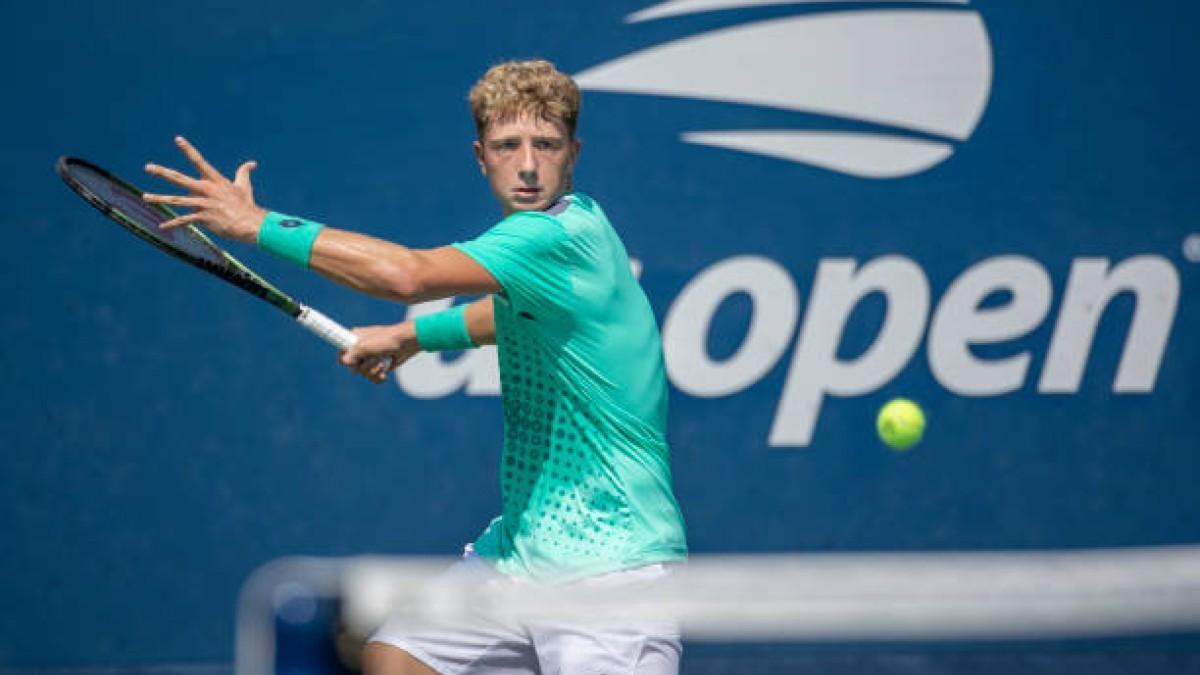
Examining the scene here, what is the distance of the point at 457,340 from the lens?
4.38 m

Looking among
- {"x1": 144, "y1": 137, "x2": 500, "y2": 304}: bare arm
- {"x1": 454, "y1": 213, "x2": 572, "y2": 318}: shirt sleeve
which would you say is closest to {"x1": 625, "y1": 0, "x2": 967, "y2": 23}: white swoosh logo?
{"x1": 454, "y1": 213, "x2": 572, "y2": 318}: shirt sleeve

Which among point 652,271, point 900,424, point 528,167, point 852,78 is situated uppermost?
point 852,78

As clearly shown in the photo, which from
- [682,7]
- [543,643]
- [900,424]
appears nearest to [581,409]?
[543,643]

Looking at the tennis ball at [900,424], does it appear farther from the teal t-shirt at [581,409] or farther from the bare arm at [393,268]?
the bare arm at [393,268]

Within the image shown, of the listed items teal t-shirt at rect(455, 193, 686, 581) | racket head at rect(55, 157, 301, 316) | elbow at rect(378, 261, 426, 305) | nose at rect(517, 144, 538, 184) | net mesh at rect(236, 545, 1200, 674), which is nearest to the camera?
net mesh at rect(236, 545, 1200, 674)

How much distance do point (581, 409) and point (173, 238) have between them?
1.26 m

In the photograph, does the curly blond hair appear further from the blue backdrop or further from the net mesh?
the blue backdrop

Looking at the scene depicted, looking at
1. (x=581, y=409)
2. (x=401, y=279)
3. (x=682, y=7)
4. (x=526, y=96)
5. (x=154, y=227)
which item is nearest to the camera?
(x=401, y=279)

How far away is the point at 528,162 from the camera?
389 cm

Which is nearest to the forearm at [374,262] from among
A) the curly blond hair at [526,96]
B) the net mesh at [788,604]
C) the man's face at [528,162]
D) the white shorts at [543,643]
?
the man's face at [528,162]

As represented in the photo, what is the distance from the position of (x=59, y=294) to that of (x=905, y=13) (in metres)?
2.73

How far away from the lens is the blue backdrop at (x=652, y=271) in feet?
19.6

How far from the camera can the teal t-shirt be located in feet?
12.3

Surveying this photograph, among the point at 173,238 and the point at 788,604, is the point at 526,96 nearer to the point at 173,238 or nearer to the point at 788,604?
the point at 173,238
